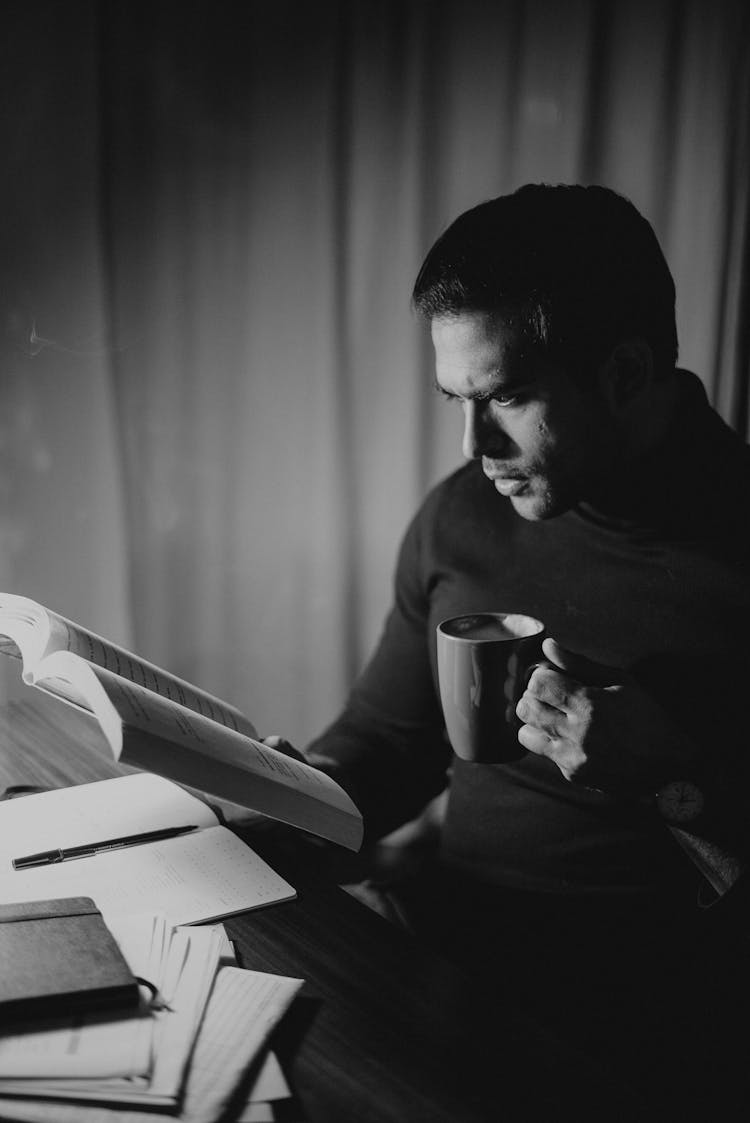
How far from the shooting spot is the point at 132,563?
5.86 ft

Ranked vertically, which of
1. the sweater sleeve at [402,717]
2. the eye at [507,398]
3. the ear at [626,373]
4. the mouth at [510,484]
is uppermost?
the ear at [626,373]

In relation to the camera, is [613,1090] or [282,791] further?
[282,791]

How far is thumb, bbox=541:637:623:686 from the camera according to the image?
2.86 feet

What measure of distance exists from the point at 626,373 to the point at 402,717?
54 centimetres

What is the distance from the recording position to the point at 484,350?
107 centimetres

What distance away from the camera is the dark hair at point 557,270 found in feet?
3.49

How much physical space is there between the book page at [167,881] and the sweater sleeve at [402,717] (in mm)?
384

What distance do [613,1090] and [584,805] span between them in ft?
1.84

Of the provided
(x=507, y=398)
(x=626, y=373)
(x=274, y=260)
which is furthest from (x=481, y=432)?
(x=274, y=260)

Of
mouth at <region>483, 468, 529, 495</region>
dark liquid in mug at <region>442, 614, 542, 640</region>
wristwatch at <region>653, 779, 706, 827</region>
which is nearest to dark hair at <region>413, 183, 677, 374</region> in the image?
mouth at <region>483, 468, 529, 495</region>

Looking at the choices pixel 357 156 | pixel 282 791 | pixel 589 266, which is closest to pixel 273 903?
pixel 282 791

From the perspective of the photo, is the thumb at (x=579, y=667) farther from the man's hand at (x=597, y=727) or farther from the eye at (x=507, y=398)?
the eye at (x=507, y=398)

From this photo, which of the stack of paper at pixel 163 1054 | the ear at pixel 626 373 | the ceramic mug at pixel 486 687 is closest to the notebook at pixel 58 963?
the stack of paper at pixel 163 1054

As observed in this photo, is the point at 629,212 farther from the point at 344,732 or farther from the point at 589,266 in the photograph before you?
the point at 344,732
